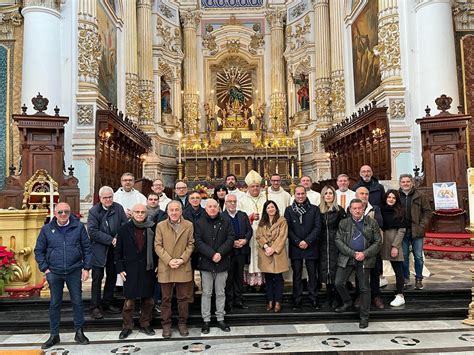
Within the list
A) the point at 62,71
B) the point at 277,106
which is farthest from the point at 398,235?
the point at 277,106

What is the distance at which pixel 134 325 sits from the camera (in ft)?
15.5

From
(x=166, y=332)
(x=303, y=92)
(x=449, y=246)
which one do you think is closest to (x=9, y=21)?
(x=166, y=332)

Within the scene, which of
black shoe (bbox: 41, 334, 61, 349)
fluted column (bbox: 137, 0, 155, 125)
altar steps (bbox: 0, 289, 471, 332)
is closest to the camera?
black shoe (bbox: 41, 334, 61, 349)

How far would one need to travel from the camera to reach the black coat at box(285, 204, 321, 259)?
500 cm

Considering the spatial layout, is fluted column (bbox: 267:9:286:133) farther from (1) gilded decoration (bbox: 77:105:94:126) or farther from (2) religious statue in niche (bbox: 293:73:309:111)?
(1) gilded decoration (bbox: 77:105:94:126)

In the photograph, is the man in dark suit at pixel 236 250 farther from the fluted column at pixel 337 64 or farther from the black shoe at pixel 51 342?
the fluted column at pixel 337 64

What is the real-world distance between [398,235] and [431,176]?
→ 4986 mm

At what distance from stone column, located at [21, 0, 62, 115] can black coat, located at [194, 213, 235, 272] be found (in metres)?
7.42

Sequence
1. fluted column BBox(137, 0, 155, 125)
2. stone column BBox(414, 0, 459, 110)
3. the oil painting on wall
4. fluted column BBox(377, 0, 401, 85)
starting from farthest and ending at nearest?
fluted column BBox(137, 0, 155, 125) < the oil painting on wall < fluted column BBox(377, 0, 401, 85) < stone column BBox(414, 0, 459, 110)

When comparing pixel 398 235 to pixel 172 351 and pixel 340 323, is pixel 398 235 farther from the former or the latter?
pixel 172 351

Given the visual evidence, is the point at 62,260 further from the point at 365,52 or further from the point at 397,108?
the point at 365,52

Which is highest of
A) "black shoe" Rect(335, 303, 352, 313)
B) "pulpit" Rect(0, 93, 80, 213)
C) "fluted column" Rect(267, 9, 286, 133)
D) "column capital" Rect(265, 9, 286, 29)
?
"column capital" Rect(265, 9, 286, 29)

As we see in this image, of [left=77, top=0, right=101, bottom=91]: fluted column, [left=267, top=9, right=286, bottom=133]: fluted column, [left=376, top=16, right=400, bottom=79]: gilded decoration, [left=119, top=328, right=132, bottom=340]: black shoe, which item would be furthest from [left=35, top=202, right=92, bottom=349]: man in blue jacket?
[left=267, top=9, right=286, bottom=133]: fluted column

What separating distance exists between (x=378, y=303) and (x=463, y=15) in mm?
9737
